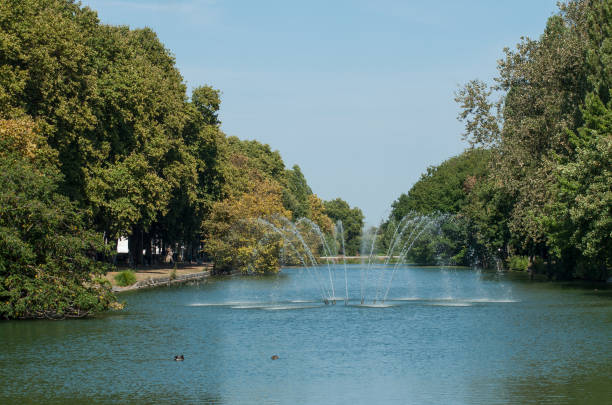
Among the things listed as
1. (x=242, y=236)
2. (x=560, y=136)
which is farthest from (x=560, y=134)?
(x=242, y=236)

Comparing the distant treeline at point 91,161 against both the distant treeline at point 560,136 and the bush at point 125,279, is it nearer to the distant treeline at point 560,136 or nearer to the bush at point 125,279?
the bush at point 125,279

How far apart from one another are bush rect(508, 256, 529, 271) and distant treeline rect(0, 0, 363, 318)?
2823cm

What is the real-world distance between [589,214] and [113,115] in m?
33.0

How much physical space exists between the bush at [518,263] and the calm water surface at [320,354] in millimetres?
49078

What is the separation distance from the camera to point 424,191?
156 metres

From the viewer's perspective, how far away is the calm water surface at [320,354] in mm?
20281

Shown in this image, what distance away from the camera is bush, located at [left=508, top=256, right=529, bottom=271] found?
95688 mm

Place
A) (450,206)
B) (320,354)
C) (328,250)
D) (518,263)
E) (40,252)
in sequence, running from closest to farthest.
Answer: (320,354) < (40,252) < (328,250) < (518,263) < (450,206)

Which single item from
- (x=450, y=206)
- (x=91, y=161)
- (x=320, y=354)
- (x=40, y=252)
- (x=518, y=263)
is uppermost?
(x=450, y=206)

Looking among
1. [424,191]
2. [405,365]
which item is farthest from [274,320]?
[424,191]

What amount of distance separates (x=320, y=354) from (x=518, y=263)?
73.2 m

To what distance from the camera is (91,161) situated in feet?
191

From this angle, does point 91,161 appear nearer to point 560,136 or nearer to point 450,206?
point 560,136

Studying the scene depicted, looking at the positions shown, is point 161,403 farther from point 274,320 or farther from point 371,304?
point 371,304
